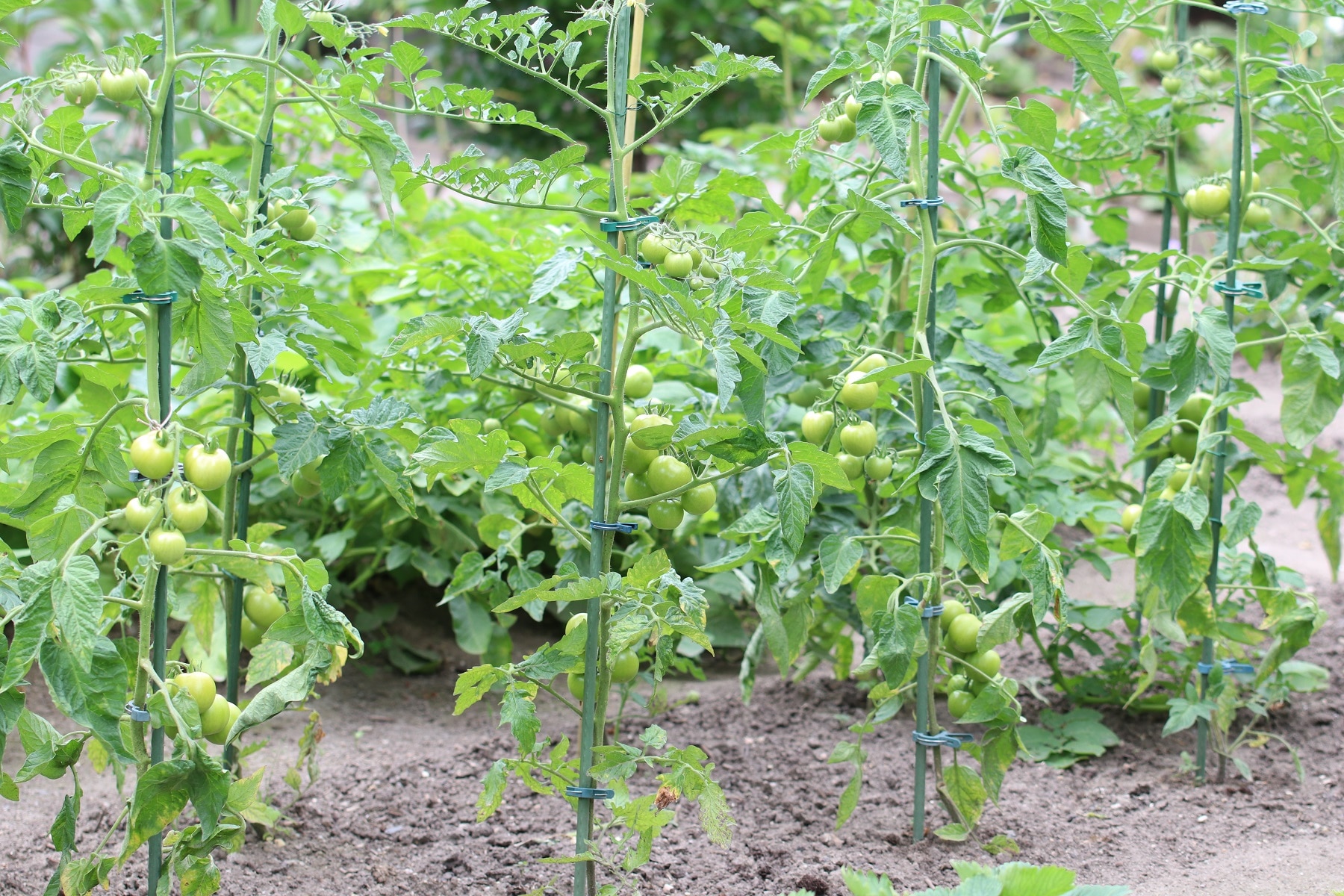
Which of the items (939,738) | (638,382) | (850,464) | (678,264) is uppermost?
(678,264)

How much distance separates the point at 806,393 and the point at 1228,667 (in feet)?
3.33

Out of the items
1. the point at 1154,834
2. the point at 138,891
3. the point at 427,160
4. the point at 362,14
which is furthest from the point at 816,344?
the point at 362,14

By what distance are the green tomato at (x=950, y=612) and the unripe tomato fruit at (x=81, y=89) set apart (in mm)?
1512

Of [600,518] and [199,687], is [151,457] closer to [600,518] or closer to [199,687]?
[199,687]

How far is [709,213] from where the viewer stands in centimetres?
190

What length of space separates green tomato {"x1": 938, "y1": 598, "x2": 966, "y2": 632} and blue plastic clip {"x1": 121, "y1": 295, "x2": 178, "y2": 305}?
1298 mm

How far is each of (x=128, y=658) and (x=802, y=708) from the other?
1600 millimetres

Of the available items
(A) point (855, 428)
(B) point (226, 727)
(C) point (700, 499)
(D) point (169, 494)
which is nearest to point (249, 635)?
(B) point (226, 727)

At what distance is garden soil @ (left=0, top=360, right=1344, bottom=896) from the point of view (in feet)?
6.54

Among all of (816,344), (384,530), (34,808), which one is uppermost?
(816,344)

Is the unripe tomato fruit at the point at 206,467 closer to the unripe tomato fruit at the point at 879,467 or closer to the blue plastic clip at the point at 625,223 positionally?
the blue plastic clip at the point at 625,223

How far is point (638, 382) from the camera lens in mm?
1805

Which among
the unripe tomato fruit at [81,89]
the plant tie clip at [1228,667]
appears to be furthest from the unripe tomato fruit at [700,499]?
the plant tie clip at [1228,667]

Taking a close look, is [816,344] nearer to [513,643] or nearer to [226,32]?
[513,643]
